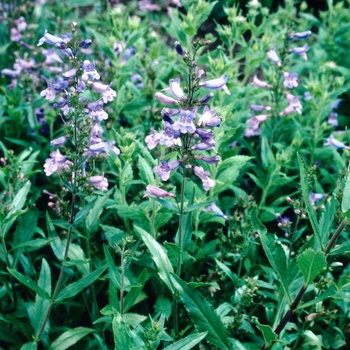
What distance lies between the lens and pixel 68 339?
2.96 metres

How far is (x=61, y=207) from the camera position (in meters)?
2.86

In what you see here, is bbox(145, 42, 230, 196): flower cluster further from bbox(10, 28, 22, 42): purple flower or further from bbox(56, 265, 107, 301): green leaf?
bbox(10, 28, 22, 42): purple flower

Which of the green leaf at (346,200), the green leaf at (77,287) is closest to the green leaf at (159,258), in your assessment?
the green leaf at (77,287)

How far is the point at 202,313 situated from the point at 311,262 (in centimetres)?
62

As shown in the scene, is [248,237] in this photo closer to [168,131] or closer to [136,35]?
[168,131]

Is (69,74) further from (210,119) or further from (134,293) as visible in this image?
(134,293)

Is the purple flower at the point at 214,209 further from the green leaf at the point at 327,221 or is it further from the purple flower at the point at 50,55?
the purple flower at the point at 50,55

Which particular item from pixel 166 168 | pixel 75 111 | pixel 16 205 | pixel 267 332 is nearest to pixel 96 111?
pixel 75 111

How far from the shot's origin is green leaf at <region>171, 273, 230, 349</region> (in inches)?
97.0

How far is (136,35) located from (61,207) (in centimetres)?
191

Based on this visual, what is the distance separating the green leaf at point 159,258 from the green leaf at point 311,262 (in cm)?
75

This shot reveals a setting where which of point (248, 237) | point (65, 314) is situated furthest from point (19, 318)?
point (248, 237)

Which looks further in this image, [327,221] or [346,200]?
[327,221]

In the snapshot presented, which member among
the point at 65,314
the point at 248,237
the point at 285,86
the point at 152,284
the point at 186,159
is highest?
the point at 186,159
